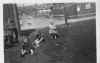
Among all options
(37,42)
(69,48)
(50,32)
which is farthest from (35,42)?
(69,48)

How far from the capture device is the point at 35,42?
1386 mm

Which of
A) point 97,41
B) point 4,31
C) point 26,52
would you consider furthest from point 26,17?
point 97,41

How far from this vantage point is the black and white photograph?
1.33 metres

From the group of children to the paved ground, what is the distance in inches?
1.7

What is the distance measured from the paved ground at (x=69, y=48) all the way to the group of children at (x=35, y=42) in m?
0.04

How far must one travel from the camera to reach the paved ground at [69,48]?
1.37 m

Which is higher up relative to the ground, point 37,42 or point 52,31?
point 52,31

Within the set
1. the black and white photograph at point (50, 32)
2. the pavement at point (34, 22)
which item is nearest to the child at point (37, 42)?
the black and white photograph at point (50, 32)

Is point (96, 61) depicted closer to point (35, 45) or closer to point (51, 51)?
point (51, 51)

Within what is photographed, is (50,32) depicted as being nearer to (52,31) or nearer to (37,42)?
(52,31)

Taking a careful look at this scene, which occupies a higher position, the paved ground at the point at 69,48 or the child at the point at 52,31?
the child at the point at 52,31

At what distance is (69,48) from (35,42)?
0.41 m

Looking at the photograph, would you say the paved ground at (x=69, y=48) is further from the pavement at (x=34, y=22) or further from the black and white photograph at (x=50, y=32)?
the pavement at (x=34, y=22)

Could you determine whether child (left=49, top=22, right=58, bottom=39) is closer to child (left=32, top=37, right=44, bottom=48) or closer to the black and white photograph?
the black and white photograph
